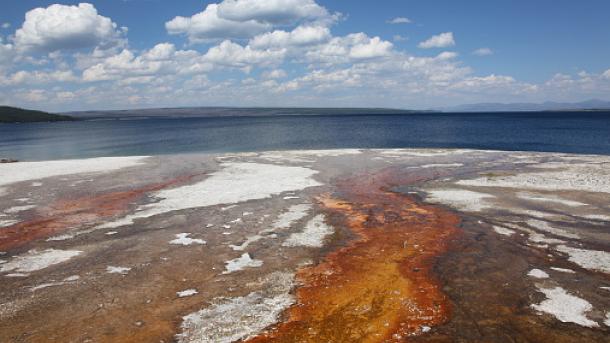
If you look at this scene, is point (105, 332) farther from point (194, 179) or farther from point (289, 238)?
point (194, 179)

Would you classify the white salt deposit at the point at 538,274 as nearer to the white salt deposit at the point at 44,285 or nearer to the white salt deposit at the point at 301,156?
the white salt deposit at the point at 44,285

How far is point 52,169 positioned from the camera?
34.6 m

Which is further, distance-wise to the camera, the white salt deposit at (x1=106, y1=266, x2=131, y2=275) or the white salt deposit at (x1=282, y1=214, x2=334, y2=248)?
the white salt deposit at (x1=282, y1=214, x2=334, y2=248)

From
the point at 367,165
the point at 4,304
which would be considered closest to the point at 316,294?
the point at 4,304

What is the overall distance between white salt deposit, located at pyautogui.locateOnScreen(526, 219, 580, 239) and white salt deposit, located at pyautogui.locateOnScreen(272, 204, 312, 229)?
9.33m

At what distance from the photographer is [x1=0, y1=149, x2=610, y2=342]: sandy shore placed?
9203 millimetres

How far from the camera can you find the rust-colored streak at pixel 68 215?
1631 cm

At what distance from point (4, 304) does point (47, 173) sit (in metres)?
25.3

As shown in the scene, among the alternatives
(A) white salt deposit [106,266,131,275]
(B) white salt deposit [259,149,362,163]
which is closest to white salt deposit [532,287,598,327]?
(A) white salt deposit [106,266,131,275]

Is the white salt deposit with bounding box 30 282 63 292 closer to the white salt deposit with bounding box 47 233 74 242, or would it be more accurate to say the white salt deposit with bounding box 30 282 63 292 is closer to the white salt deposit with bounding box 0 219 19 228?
the white salt deposit with bounding box 47 233 74 242

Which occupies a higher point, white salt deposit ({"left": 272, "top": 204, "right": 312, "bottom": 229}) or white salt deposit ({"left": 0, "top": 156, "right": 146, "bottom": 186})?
white salt deposit ({"left": 0, "top": 156, "right": 146, "bottom": 186})

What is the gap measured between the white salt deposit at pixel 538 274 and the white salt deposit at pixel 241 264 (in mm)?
7763

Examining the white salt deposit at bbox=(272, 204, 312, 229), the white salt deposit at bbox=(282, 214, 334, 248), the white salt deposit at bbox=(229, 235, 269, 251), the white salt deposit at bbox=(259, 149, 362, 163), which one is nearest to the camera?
the white salt deposit at bbox=(229, 235, 269, 251)

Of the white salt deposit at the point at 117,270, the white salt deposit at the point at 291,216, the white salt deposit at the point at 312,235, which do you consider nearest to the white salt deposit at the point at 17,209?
the white salt deposit at the point at 117,270
